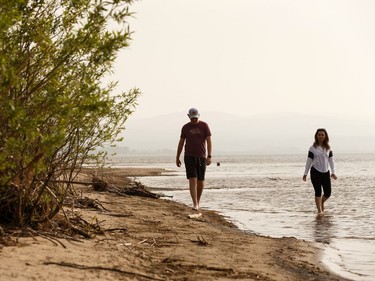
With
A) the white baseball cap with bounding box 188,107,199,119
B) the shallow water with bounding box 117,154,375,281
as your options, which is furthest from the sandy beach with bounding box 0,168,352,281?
the white baseball cap with bounding box 188,107,199,119

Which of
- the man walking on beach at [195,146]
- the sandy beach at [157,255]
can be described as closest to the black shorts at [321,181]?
the man walking on beach at [195,146]

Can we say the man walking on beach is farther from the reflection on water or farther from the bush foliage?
the bush foliage

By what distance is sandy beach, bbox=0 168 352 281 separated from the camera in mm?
5055

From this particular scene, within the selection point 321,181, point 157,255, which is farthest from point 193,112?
point 157,255

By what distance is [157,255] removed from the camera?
6375 mm

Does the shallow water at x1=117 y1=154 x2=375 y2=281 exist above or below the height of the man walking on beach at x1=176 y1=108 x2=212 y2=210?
below

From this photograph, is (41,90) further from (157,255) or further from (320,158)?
(320,158)

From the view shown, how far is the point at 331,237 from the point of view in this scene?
31.1 feet

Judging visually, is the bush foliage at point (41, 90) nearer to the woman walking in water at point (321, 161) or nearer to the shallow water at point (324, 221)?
the shallow water at point (324, 221)

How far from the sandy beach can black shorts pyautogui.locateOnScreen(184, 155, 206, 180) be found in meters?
1.68

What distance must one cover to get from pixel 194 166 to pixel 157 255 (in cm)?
462

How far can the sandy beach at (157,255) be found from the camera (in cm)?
505

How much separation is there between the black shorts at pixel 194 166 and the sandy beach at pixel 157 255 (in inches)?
66.2

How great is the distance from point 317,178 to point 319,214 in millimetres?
990
